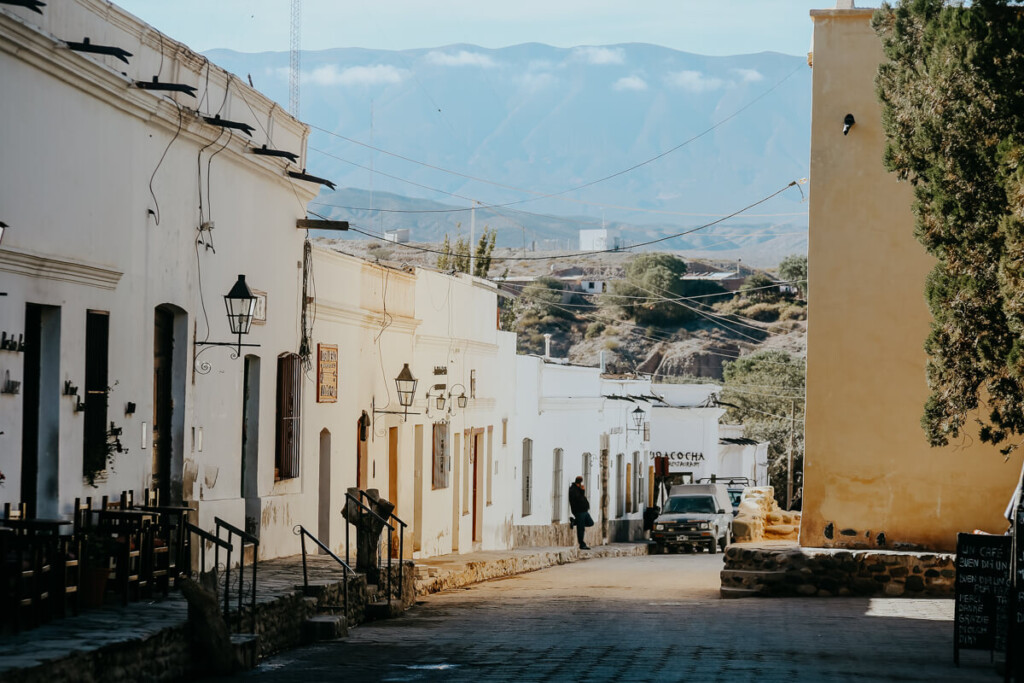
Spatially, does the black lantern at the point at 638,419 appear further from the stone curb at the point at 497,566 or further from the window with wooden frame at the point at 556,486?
the stone curb at the point at 497,566

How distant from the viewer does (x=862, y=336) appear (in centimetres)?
1738

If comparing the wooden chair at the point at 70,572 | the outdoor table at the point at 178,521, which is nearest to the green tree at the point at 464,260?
the outdoor table at the point at 178,521

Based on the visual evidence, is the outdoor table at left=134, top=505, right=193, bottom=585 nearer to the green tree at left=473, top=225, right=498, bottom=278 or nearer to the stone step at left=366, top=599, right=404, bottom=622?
the stone step at left=366, top=599, right=404, bottom=622

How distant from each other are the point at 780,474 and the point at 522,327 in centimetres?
2803

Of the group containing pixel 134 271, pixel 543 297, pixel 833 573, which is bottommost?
pixel 833 573

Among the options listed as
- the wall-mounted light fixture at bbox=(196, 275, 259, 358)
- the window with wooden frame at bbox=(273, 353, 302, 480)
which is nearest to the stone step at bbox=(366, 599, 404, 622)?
the window with wooden frame at bbox=(273, 353, 302, 480)

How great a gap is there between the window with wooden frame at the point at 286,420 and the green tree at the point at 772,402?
45.9 metres

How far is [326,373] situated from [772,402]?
182ft

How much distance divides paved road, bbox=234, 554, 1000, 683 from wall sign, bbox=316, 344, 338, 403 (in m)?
3.24

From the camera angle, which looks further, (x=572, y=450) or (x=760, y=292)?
(x=760, y=292)

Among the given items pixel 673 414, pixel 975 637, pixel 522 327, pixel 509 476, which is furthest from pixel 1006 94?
pixel 522 327

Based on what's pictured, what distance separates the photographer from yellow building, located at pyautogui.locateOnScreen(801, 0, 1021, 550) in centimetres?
1722

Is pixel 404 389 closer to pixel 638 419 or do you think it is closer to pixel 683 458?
pixel 638 419

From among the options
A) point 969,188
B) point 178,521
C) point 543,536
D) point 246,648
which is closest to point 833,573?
point 969,188
